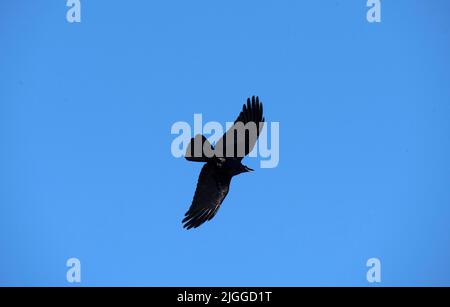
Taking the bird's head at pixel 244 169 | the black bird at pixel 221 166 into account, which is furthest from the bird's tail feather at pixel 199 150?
the bird's head at pixel 244 169

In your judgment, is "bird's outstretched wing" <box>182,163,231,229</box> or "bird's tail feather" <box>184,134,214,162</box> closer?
"bird's tail feather" <box>184,134,214,162</box>

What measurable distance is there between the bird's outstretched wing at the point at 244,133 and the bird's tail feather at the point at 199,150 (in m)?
0.26

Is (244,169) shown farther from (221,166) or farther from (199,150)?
(199,150)

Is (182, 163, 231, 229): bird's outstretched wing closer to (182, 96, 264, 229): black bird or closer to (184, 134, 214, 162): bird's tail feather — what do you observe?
(182, 96, 264, 229): black bird

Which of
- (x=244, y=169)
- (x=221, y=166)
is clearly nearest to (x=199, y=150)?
(x=221, y=166)

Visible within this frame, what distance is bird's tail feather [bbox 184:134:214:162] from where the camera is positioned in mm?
14266

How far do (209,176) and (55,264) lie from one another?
15278mm

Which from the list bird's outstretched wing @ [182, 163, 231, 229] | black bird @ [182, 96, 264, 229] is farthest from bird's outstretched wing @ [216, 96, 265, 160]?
bird's outstretched wing @ [182, 163, 231, 229]
